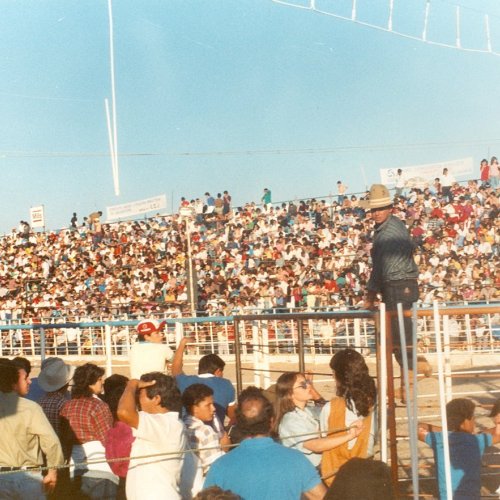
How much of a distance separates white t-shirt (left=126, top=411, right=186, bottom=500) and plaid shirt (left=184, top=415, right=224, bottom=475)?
46 centimetres

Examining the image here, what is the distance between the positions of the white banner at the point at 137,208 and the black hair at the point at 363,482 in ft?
92.1

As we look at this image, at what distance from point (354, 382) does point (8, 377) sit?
204 centimetres

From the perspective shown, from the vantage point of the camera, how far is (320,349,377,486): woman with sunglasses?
198 inches

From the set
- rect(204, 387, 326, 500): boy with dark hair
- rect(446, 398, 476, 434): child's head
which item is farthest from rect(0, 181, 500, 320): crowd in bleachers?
rect(204, 387, 326, 500): boy with dark hair

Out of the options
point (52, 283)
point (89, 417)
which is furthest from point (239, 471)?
point (52, 283)

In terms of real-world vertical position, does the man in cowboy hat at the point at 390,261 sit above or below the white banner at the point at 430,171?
below

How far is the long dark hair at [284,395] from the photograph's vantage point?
5.30 meters

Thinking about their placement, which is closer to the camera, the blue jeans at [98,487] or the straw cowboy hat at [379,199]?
the blue jeans at [98,487]

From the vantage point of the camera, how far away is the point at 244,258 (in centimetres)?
2603

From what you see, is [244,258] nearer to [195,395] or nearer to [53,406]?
[53,406]

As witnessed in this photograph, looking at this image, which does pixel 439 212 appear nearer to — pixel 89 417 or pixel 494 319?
pixel 494 319

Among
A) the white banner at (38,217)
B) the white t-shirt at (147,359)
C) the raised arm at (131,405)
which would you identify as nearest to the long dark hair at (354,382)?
the raised arm at (131,405)

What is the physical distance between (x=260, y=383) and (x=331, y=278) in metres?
13.8

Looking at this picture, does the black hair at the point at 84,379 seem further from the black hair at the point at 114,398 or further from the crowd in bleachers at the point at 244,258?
the crowd in bleachers at the point at 244,258
